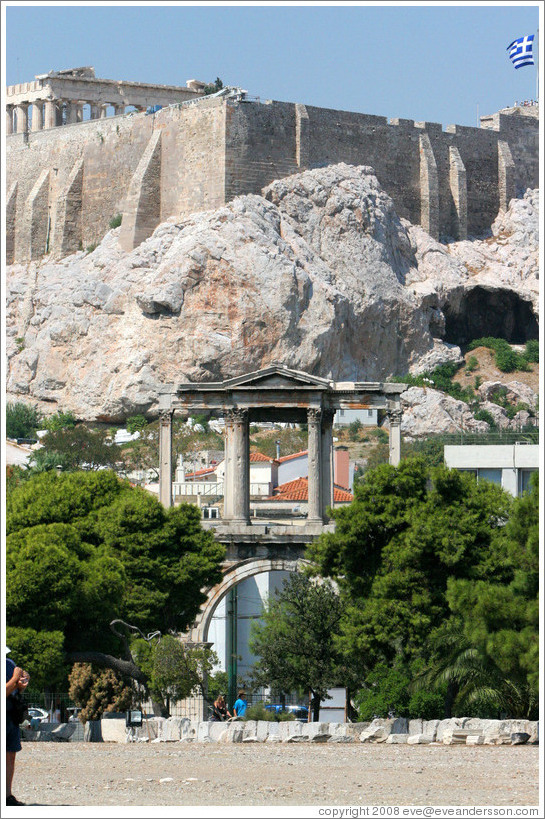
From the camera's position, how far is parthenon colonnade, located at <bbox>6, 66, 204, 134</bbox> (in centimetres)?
8681

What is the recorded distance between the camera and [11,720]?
1390 cm

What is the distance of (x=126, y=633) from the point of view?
28188mm

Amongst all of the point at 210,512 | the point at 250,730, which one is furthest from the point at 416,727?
the point at 210,512

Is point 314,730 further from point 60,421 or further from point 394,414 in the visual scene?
point 60,421

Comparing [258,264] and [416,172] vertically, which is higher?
[416,172]

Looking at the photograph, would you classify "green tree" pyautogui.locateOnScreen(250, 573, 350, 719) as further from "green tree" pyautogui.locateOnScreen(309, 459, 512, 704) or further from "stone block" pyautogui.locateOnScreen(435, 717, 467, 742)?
"stone block" pyautogui.locateOnScreen(435, 717, 467, 742)

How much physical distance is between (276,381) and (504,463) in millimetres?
10331

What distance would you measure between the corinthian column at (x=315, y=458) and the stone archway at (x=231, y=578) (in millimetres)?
1898

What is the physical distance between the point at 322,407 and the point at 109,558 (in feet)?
32.8

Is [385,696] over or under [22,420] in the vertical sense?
under

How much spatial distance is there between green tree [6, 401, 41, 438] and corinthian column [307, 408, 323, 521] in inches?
1156

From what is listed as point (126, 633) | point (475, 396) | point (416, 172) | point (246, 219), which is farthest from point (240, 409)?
point (416, 172)

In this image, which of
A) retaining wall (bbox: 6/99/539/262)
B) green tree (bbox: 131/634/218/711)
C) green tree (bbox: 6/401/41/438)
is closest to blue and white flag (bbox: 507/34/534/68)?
retaining wall (bbox: 6/99/539/262)

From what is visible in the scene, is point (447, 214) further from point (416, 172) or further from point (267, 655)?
point (267, 655)
